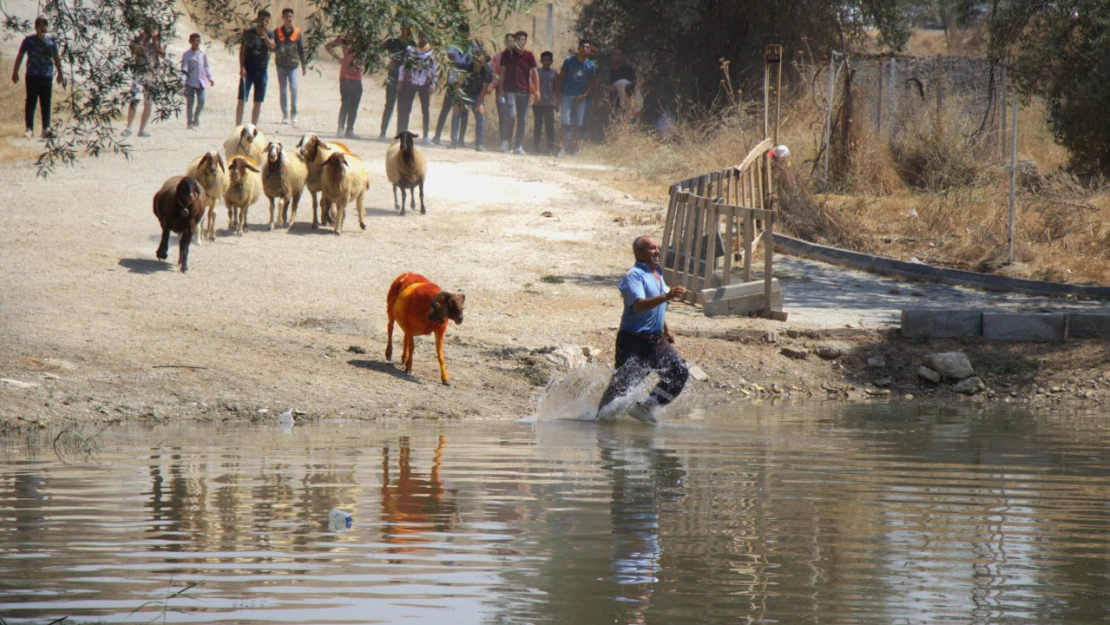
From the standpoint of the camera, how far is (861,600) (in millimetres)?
5062

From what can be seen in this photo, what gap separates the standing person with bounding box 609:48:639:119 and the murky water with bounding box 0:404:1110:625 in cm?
1992

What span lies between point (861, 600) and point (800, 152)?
61.6 ft

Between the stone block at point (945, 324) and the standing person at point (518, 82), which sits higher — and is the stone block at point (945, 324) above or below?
below

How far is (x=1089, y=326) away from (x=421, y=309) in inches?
279

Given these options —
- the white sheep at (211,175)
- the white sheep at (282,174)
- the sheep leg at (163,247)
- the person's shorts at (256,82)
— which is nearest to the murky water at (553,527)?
the sheep leg at (163,247)

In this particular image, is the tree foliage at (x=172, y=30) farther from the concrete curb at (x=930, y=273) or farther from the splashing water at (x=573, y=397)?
the concrete curb at (x=930, y=273)

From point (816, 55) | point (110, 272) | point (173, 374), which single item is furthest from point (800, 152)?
point (173, 374)

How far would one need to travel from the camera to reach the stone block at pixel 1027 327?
1319 centimetres

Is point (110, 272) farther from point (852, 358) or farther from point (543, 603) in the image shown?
point (543, 603)

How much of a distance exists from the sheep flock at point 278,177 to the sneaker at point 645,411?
7469 mm

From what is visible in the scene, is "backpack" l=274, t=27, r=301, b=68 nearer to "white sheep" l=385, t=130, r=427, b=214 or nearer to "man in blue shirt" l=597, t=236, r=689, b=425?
"white sheep" l=385, t=130, r=427, b=214

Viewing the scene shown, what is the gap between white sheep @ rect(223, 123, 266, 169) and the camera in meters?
18.2

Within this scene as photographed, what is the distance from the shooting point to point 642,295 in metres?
9.73

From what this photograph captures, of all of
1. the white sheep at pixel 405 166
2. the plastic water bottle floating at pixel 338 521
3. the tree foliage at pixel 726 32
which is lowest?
the plastic water bottle floating at pixel 338 521
